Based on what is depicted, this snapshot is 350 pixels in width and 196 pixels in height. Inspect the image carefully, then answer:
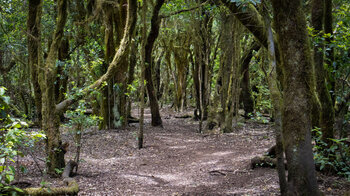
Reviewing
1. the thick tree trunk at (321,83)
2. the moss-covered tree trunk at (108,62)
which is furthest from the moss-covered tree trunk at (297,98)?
the moss-covered tree trunk at (108,62)

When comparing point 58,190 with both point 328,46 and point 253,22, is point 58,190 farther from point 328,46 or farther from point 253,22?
point 328,46

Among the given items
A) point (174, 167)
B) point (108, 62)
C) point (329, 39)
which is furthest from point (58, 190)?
point (108, 62)

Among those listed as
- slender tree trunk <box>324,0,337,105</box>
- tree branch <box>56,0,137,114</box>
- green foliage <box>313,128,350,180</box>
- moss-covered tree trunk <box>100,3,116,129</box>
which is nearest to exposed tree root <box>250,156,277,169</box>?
green foliage <box>313,128,350,180</box>

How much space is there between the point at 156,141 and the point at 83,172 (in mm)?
5571

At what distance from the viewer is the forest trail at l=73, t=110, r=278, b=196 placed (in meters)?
6.62

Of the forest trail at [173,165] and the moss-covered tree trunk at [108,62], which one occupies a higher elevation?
the moss-covered tree trunk at [108,62]

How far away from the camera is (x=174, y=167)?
358 inches

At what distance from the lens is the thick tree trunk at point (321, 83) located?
5762mm

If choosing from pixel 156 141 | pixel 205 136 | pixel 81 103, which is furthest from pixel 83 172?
pixel 205 136

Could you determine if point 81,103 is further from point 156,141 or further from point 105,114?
point 105,114

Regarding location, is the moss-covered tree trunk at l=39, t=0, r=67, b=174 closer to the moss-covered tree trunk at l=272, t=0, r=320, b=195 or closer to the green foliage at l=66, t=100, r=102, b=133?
the green foliage at l=66, t=100, r=102, b=133

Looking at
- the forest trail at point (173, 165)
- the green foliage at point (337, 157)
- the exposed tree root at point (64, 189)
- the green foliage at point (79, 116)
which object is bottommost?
the forest trail at point (173, 165)

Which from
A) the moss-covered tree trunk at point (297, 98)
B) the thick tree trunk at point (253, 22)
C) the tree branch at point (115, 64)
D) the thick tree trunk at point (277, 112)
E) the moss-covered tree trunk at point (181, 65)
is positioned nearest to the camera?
the moss-covered tree trunk at point (297, 98)

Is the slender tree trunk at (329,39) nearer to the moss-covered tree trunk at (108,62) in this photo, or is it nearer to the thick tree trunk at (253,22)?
the thick tree trunk at (253,22)
